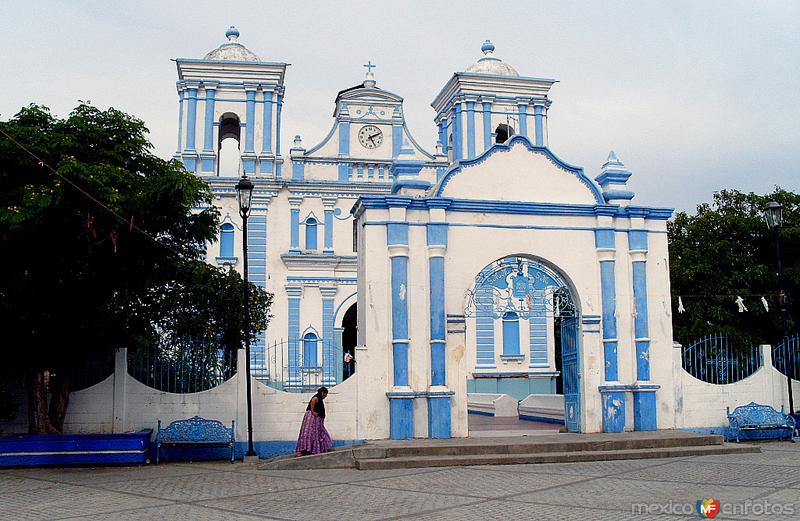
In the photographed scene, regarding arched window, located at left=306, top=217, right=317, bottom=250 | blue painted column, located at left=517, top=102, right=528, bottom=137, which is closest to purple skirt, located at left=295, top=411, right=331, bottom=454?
arched window, located at left=306, top=217, right=317, bottom=250

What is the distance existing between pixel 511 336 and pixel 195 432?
54.6ft

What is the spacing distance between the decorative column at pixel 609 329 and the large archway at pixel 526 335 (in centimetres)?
46

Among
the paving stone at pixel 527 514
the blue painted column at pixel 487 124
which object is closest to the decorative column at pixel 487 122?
the blue painted column at pixel 487 124

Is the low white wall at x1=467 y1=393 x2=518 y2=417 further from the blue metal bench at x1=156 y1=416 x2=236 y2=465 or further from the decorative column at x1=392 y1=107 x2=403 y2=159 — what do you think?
the blue metal bench at x1=156 y1=416 x2=236 y2=465

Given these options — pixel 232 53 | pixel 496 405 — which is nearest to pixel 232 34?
pixel 232 53

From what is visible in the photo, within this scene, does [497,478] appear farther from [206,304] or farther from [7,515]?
[206,304]

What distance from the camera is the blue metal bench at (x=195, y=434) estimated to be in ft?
41.7

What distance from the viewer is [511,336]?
1101 inches

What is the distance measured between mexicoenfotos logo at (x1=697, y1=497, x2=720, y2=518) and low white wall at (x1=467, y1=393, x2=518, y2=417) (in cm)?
1316

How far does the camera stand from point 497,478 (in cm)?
1075

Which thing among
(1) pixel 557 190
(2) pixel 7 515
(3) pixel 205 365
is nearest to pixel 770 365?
(1) pixel 557 190

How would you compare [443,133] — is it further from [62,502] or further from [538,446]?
[62,502]

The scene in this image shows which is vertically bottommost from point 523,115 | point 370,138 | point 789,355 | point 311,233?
point 789,355

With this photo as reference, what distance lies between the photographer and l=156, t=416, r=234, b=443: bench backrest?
1273 cm
